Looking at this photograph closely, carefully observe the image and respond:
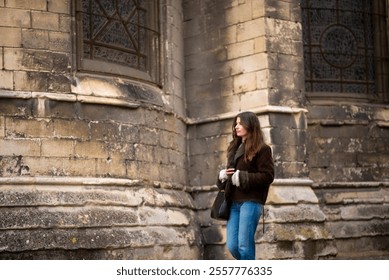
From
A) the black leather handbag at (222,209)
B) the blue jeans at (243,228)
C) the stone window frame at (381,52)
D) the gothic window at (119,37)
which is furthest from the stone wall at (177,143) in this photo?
the blue jeans at (243,228)

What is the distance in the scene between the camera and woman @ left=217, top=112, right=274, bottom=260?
25.9 ft

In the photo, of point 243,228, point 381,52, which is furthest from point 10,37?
point 381,52

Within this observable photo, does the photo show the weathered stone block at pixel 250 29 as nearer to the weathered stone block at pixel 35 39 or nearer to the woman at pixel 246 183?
the weathered stone block at pixel 35 39

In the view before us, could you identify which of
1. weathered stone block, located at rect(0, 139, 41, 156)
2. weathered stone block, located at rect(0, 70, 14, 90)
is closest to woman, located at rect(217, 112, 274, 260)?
weathered stone block, located at rect(0, 139, 41, 156)

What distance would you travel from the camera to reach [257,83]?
11.9 meters

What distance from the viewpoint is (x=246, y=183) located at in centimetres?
787

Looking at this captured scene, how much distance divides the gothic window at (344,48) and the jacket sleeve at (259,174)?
216 inches

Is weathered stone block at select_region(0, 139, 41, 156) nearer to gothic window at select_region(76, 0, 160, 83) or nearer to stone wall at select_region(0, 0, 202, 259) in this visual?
stone wall at select_region(0, 0, 202, 259)

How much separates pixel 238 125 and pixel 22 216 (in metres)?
3.00

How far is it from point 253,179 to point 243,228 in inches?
17.5

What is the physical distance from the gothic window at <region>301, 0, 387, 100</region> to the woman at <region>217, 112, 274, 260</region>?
212 inches

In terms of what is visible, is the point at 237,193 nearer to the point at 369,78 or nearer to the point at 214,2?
the point at 214,2
